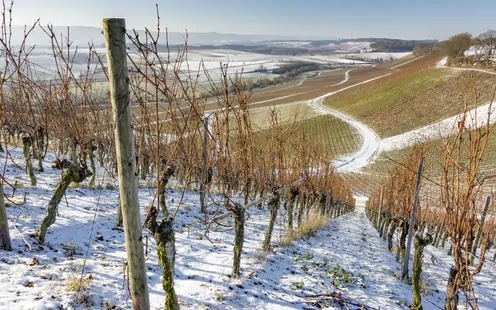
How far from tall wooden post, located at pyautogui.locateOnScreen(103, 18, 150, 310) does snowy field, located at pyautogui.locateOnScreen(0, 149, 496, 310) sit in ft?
1.76

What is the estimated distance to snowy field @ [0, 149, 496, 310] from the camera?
3.02 metres

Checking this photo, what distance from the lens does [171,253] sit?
9.37 ft

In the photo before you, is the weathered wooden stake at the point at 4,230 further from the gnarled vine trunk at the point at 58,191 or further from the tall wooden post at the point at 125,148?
the tall wooden post at the point at 125,148

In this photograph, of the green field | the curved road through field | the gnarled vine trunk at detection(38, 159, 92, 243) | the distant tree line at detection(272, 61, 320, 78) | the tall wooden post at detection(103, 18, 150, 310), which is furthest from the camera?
the distant tree line at detection(272, 61, 320, 78)

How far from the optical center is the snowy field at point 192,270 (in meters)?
3.02

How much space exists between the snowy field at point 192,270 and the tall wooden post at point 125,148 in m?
0.54

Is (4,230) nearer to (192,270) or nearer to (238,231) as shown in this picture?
(192,270)

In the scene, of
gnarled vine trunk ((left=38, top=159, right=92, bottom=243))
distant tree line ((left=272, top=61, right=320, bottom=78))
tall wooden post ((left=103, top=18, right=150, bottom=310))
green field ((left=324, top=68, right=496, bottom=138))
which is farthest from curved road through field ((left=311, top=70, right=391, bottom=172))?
distant tree line ((left=272, top=61, right=320, bottom=78))

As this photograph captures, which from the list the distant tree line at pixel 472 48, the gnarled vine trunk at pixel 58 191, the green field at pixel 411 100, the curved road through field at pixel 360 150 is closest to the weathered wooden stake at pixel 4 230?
the gnarled vine trunk at pixel 58 191

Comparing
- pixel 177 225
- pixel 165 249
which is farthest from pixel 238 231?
pixel 177 225

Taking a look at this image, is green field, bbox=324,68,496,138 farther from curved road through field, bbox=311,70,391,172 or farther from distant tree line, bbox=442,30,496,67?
distant tree line, bbox=442,30,496,67

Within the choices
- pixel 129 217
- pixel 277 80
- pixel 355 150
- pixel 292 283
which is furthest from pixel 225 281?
pixel 277 80

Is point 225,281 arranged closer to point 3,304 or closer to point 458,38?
point 3,304

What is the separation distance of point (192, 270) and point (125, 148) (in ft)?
8.66
